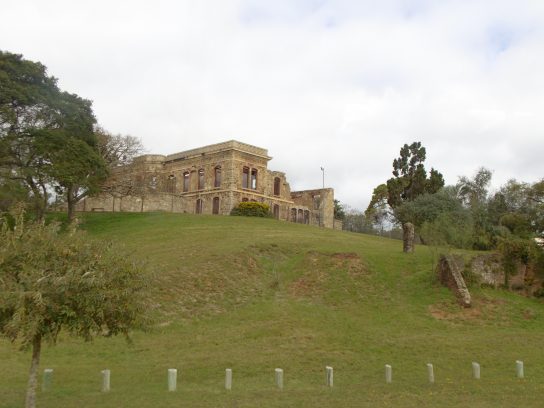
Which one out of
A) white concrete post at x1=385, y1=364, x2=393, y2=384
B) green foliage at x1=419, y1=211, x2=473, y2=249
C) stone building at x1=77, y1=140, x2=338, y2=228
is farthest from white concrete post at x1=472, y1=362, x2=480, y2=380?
stone building at x1=77, y1=140, x2=338, y2=228

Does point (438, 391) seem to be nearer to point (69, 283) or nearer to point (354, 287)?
point (69, 283)

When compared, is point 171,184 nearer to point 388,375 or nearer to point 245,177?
point 245,177

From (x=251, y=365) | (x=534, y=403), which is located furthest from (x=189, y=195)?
(x=534, y=403)

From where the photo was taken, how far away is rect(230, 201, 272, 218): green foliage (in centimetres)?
5538

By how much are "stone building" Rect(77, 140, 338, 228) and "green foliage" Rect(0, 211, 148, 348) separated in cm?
3988

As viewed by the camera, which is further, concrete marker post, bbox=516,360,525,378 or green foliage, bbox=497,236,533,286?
green foliage, bbox=497,236,533,286

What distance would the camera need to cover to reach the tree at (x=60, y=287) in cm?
1049

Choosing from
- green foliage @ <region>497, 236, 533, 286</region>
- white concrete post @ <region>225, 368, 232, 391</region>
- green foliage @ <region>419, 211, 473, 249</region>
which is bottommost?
white concrete post @ <region>225, 368, 232, 391</region>

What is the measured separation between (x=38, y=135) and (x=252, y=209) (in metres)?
23.8

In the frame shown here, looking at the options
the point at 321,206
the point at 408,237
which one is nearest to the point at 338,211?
the point at 321,206

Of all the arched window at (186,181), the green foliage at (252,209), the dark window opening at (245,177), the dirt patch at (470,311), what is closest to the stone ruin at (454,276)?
the dirt patch at (470,311)

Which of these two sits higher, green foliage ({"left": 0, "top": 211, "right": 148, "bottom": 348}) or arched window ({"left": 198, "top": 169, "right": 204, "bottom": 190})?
arched window ({"left": 198, "top": 169, "right": 204, "bottom": 190})

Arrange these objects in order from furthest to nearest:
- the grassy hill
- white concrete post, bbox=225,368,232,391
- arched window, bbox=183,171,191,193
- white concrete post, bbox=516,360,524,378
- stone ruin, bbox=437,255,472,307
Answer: arched window, bbox=183,171,191,193 → stone ruin, bbox=437,255,472,307 → white concrete post, bbox=516,360,524,378 → white concrete post, bbox=225,368,232,391 → the grassy hill

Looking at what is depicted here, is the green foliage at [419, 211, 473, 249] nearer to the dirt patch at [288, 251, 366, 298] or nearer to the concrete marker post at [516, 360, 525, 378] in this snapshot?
the dirt patch at [288, 251, 366, 298]
